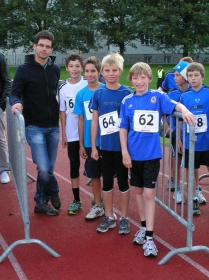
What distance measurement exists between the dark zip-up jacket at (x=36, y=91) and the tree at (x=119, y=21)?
40461mm

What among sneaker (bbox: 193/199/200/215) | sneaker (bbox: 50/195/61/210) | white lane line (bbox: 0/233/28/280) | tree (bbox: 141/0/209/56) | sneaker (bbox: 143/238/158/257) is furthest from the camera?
tree (bbox: 141/0/209/56)

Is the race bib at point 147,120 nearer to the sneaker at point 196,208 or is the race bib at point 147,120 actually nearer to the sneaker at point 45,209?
the sneaker at point 196,208

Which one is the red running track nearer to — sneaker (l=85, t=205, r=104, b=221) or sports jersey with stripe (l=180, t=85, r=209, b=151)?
sneaker (l=85, t=205, r=104, b=221)

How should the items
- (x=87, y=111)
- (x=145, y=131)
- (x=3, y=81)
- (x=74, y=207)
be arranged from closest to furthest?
(x=145, y=131), (x=87, y=111), (x=74, y=207), (x=3, y=81)

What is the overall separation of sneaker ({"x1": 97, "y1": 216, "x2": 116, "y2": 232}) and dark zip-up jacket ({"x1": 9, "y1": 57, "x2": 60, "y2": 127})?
127 centimetres

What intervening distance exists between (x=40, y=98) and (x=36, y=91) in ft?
0.30

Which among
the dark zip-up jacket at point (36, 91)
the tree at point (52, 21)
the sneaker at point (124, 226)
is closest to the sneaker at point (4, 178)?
the dark zip-up jacket at point (36, 91)

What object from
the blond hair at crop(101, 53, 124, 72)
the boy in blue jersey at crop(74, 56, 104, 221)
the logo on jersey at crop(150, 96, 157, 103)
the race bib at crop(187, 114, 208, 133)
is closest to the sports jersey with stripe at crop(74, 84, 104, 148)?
the boy in blue jersey at crop(74, 56, 104, 221)

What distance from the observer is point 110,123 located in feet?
14.4

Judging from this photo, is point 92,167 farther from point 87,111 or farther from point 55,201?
point 55,201

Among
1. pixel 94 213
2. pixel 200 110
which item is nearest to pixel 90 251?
pixel 94 213

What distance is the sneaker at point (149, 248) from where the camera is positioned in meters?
4.01

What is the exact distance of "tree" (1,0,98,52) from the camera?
143ft

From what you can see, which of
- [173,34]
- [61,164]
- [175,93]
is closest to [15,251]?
[175,93]
